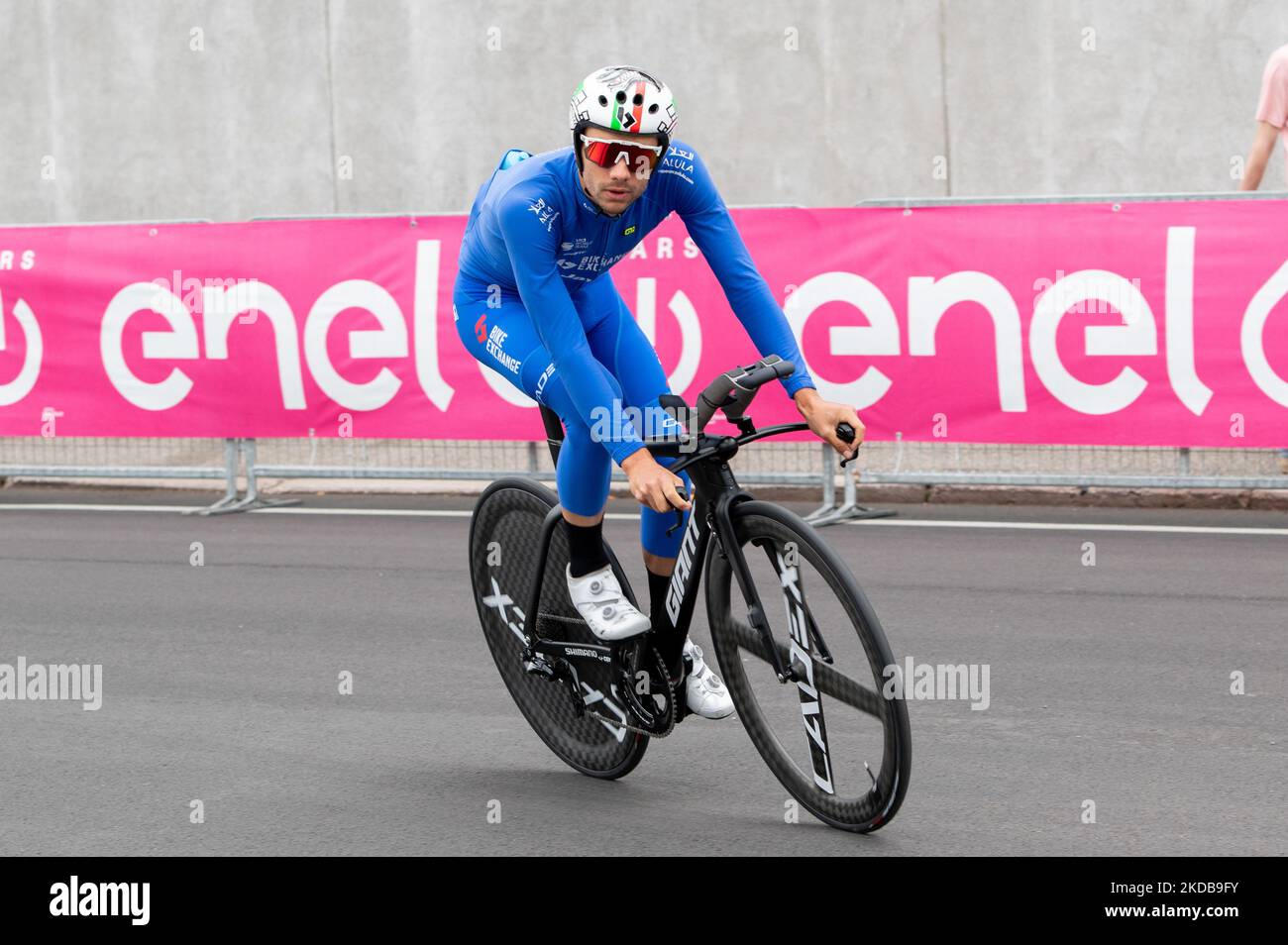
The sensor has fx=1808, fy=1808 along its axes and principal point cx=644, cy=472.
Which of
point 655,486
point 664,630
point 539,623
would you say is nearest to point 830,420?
point 655,486

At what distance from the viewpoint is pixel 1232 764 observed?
514 cm

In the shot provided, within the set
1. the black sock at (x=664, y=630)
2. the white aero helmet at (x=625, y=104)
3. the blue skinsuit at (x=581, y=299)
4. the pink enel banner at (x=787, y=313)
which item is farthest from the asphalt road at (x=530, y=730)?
the white aero helmet at (x=625, y=104)

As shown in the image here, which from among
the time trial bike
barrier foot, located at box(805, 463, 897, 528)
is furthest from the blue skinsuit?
barrier foot, located at box(805, 463, 897, 528)

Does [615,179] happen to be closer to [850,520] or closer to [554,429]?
[554,429]

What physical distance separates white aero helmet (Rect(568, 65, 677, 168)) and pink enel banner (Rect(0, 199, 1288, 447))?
16.9ft

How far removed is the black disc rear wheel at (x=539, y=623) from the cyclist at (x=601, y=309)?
20 cm

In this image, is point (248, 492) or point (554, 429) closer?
point (554, 429)

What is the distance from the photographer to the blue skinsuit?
4.48 metres

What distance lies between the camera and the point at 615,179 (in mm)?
4488

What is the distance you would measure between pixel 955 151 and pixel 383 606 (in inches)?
298

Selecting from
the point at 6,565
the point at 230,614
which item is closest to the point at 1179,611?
the point at 230,614

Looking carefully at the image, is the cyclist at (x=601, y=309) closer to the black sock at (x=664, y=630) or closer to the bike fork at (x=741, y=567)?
the black sock at (x=664, y=630)

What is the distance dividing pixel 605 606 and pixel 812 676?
0.71 meters

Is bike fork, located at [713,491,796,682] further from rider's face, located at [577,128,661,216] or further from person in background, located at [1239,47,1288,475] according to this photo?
person in background, located at [1239,47,1288,475]
